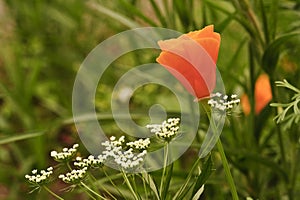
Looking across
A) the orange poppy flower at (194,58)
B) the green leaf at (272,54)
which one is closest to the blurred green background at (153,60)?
the green leaf at (272,54)

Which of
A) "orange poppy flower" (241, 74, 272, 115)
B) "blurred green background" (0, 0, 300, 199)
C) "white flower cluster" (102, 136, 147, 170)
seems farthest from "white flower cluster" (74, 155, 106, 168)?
→ "orange poppy flower" (241, 74, 272, 115)

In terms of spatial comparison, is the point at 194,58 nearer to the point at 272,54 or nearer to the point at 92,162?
the point at 92,162

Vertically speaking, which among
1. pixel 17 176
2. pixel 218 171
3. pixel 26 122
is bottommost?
pixel 218 171

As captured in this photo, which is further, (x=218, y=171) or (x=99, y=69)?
(x=99, y=69)

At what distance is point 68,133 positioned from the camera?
192 centimetres

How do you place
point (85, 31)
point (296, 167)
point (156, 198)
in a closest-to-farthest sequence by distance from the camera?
point (156, 198) → point (296, 167) → point (85, 31)

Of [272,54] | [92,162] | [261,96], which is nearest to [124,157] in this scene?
[92,162]

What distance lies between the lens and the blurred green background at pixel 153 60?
0.95 metres

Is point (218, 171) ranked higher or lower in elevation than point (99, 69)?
lower

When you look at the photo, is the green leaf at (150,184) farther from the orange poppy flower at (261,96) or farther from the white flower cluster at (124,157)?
the orange poppy flower at (261,96)

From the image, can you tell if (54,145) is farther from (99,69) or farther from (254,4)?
(254,4)

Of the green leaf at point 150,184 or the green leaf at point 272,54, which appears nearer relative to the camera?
the green leaf at point 150,184

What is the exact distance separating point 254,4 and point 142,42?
29 centimetres

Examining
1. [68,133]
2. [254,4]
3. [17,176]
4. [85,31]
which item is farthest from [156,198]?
[68,133]
